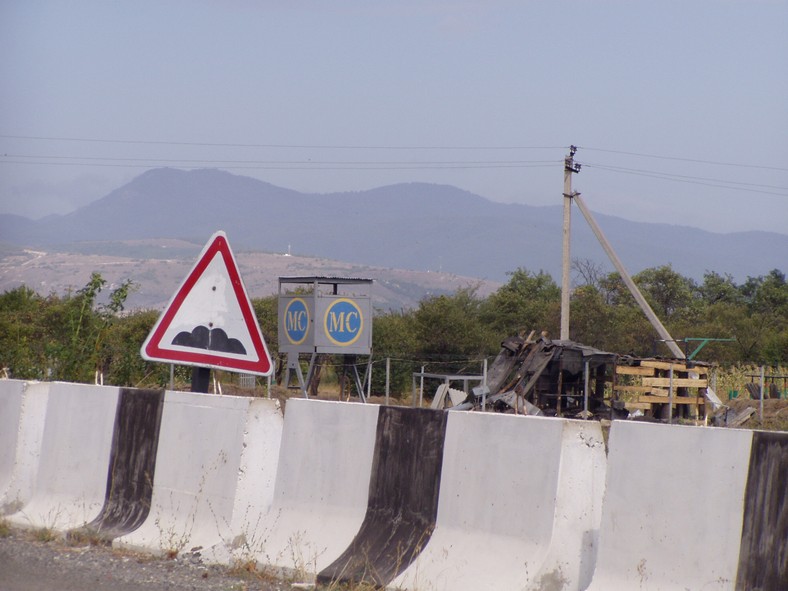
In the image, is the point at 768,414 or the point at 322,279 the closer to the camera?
the point at 768,414

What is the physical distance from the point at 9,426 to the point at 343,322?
763 inches

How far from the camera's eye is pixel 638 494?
5.35m

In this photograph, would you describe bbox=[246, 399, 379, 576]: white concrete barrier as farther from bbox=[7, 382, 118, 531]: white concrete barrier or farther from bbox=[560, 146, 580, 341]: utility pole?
bbox=[560, 146, 580, 341]: utility pole

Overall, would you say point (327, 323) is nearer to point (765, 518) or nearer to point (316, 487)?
point (316, 487)

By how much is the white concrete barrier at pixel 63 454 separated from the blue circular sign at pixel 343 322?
63.2 ft

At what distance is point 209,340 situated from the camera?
763cm

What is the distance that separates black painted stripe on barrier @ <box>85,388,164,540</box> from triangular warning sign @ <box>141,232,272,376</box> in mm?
553

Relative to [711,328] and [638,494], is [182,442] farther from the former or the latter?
[711,328]

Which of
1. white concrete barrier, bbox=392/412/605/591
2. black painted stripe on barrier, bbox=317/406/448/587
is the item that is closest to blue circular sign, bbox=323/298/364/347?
black painted stripe on barrier, bbox=317/406/448/587

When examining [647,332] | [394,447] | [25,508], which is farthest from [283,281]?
[647,332]

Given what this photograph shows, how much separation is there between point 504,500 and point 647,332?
5497 cm

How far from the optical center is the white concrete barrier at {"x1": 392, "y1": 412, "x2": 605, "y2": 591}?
5617mm

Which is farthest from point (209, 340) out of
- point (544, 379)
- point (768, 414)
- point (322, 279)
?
point (768, 414)

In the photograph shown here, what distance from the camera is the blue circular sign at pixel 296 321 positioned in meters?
28.2
